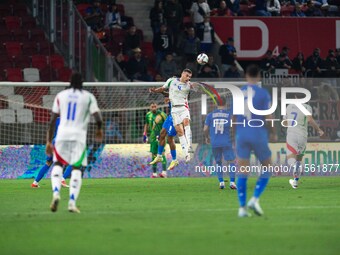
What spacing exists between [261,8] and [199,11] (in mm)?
3045

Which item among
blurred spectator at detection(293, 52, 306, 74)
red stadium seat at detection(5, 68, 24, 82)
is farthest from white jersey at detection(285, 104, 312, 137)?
blurred spectator at detection(293, 52, 306, 74)

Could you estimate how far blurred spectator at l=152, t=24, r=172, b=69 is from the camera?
3175 cm

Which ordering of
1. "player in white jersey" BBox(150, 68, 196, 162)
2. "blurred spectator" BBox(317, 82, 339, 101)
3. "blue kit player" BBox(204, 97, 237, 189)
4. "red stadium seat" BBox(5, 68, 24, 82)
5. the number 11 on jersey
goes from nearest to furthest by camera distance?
the number 11 on jersey, "blue kit player" BBox(204, 97, 237, 189), "player in white jersey" BBox(150, 68, 196, 162), "blurred spectator" BBox(317, 82, 339, 101), "red stadium seat" BBox(5, 68, 24, 82)

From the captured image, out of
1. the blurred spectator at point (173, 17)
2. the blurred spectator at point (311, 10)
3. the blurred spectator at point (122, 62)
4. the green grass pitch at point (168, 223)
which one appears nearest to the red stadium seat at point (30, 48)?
the blurred spectator at point (122, 62)

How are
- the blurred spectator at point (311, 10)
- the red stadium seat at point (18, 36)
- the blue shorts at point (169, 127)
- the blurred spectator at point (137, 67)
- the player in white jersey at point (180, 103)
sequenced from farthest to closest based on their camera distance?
the blurred spectator at point (311, 10) → the red stadium seat at point (18, 36) → the blurred spectator at point (137, 67) → the blue shorts at point (169, 127) → the player in white jersey at point (180, 103)

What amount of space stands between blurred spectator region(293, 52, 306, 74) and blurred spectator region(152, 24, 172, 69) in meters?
4.45

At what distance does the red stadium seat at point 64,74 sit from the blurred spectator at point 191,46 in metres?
4.24

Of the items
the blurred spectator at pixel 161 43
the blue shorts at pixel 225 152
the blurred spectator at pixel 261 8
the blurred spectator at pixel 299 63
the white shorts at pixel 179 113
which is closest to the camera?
the blue shorts at pixel 225 152

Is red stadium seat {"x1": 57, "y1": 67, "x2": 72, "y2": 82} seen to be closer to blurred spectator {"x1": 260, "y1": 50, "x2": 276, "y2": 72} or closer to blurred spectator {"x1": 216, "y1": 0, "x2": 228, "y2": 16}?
blurred spectator {"x1": 260, "y1": 50, "x2": 276, "y2": 72}

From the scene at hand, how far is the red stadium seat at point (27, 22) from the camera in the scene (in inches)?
1246

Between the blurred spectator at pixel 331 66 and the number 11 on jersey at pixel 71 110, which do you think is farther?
the blurred spectator at pixel 331 66

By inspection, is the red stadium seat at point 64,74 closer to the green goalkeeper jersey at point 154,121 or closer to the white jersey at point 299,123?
the green goalkeeper jersey at point 154,121

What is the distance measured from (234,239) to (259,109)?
9.09 ft

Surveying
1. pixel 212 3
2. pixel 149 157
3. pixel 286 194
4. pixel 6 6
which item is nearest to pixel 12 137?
pixel 149 157
